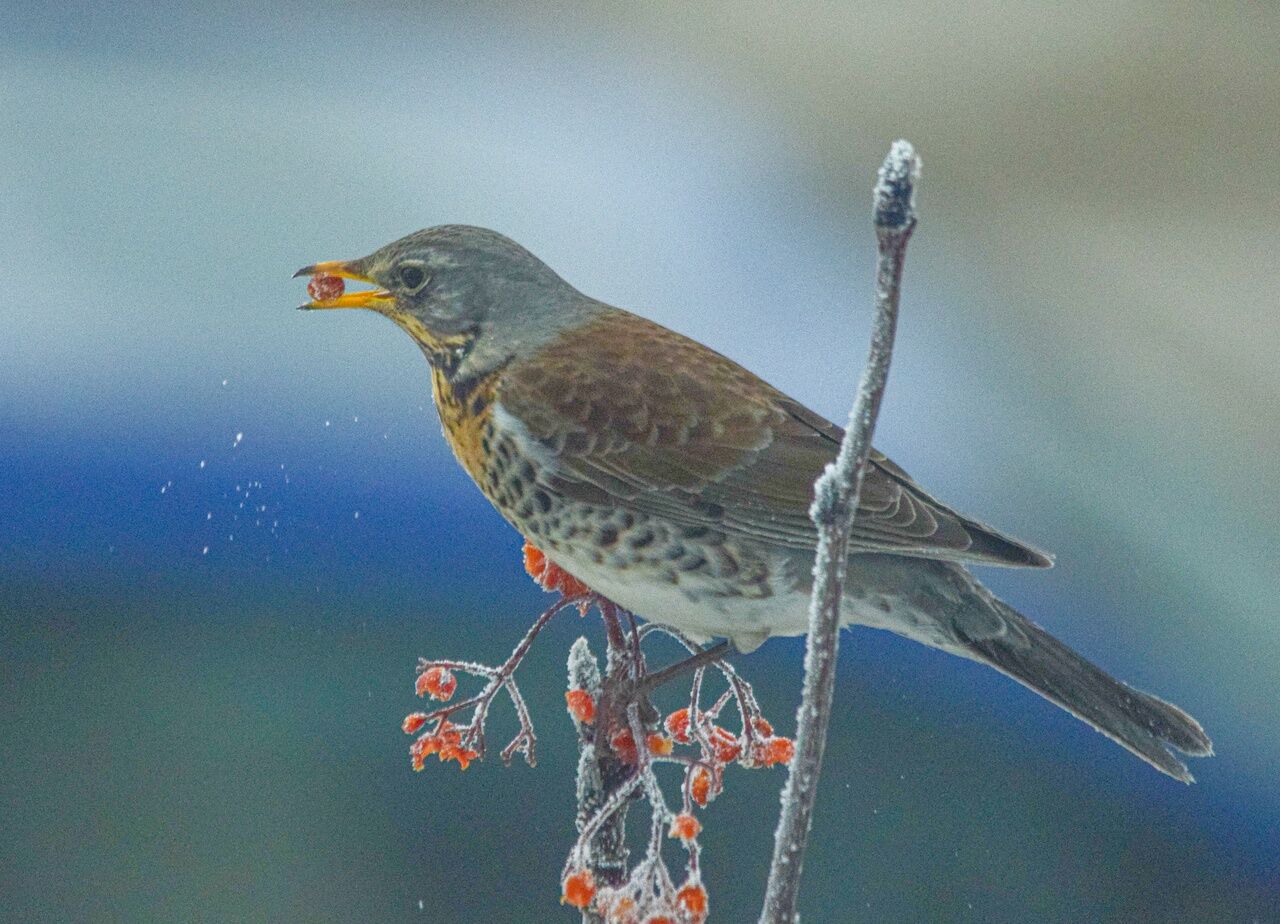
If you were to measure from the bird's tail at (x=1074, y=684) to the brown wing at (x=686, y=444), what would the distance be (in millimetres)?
78

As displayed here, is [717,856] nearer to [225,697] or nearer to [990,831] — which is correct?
[990,831]

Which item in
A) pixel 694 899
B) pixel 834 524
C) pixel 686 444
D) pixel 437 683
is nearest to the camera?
pixel 834 524

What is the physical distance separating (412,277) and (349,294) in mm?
40

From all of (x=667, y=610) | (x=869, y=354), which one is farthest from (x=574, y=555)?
(x=869, y=354)

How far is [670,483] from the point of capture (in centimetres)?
86

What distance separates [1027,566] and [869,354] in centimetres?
38

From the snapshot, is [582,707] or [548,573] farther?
[548,573]

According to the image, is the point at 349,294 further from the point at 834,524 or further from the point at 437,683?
the point at 834,524

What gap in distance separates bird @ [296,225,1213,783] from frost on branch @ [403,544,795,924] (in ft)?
0.18

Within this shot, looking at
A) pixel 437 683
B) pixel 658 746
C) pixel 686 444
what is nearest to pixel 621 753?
pixel 658 746

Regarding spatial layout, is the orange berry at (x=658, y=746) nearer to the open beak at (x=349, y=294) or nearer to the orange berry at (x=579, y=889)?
the orange berry at (x=579, y=889)

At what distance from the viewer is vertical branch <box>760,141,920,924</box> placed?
42 centimetres

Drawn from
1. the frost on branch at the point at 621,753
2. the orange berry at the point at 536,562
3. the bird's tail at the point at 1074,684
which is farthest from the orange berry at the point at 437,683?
the bird's tail at the point at 1074,684

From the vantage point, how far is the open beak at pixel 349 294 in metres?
0.76
